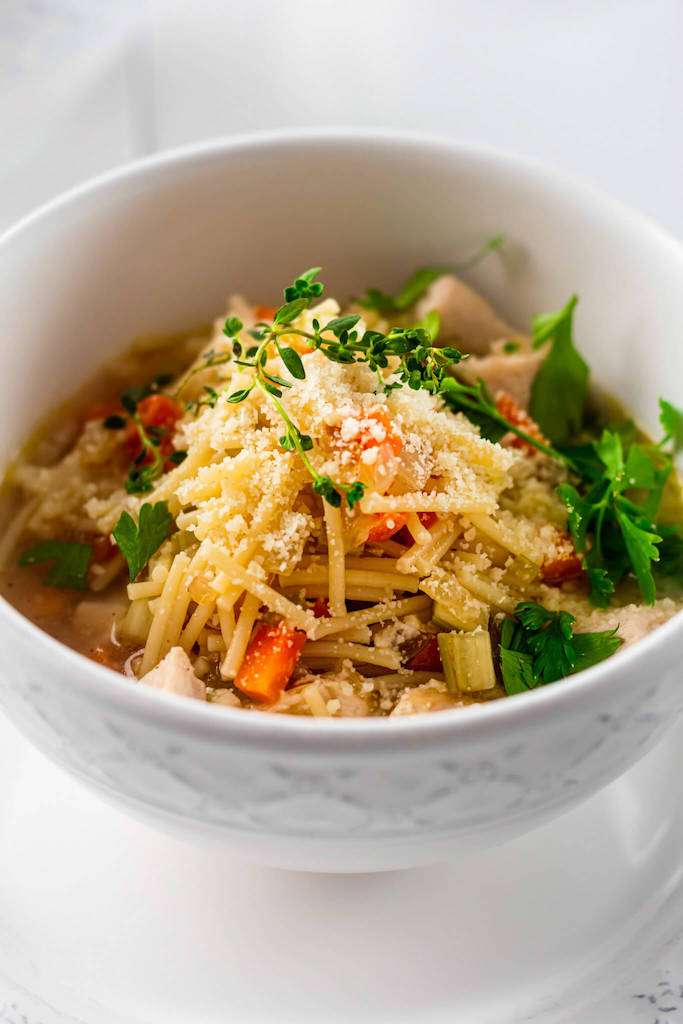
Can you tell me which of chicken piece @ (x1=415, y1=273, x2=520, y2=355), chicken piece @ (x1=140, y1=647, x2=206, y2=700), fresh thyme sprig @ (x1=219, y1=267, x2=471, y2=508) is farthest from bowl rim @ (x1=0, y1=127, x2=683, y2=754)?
chicken piece @ (x1=415, y1=273, x2=520, y2=355)

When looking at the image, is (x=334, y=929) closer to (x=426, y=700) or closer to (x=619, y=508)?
(x=426, y=700)

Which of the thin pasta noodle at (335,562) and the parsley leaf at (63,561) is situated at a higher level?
the parsley leaf at (63,561)

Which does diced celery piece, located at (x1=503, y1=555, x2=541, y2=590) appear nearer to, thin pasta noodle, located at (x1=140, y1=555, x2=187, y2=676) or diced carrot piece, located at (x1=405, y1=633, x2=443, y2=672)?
diced carrot piece, located at (x1=405, y1=633, x2=443, y2=672)

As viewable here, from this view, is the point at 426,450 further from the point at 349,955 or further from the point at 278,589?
the point at 349,955

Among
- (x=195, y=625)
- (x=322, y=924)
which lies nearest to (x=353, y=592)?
(x=195, y=625)

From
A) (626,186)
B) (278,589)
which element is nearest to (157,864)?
(278,589)

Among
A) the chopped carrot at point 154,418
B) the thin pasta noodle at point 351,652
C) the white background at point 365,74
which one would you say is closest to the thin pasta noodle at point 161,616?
the thin pasta noodle at point 351,652

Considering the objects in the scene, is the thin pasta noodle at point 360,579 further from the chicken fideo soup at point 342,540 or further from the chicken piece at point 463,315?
the chicken piece at point 463,315
